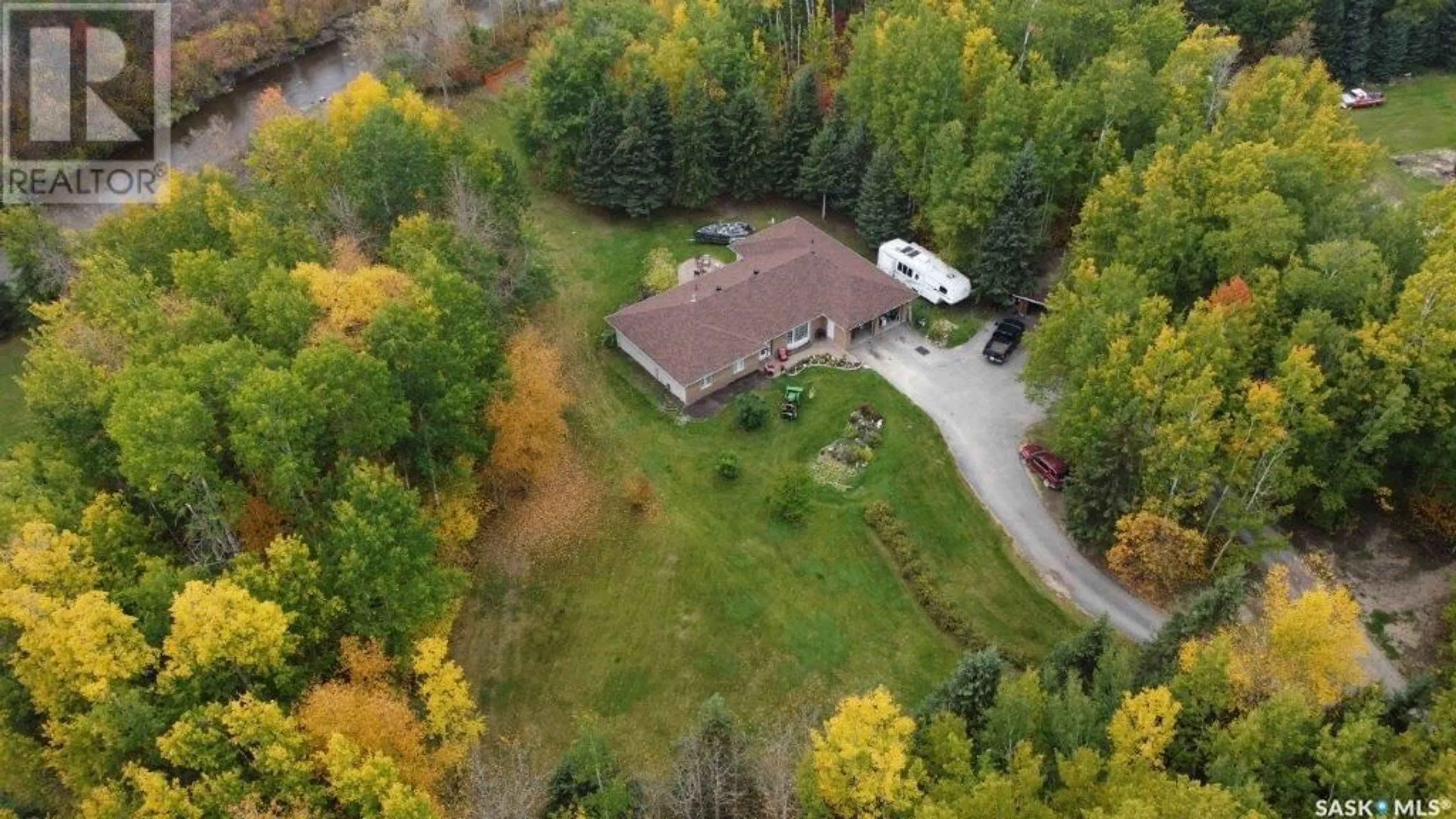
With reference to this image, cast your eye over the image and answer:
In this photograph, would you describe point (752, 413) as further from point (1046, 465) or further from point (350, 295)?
point (350, 295)

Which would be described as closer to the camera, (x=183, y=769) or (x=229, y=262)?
(x=183, y=769)

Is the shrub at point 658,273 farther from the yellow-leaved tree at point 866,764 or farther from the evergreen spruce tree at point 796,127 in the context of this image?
the yellow-leaved tree at point 866,764

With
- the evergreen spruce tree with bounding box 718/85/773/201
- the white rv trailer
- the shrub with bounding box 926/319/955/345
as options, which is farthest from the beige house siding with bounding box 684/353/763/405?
the evergreen spruce tree with bounding box 718/85/773/201

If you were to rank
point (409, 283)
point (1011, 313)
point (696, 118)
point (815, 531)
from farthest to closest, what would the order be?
point (696, 118) → point (1011, 313) → point (815, 531) → point (409, 283)

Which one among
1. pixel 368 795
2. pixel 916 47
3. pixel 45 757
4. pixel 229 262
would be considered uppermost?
pixel 916 47

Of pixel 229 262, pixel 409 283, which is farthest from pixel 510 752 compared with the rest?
pixel 229 262

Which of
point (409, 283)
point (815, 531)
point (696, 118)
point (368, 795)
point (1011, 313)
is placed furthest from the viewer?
point (696, 118)

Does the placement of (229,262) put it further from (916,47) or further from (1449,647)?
(1449,647)

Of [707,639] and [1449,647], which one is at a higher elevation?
[1449,647]
